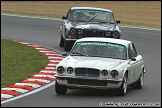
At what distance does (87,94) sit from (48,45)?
43.3 ft

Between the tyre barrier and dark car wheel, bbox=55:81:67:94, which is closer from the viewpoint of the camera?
dark car wheel, bbox=55:81:67:94

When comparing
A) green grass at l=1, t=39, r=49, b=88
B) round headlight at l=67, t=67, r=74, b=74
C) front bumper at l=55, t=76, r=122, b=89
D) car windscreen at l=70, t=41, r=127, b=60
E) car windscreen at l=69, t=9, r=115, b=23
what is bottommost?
green grass at l=1, t=39, r=49, b=88

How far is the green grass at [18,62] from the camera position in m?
17.4

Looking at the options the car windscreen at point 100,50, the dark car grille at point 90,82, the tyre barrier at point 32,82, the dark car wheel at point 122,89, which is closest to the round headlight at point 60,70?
the dark car grille at point 90,82

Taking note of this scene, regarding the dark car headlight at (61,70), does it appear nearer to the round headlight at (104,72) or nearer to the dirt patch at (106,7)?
the round headlight at (104,72)

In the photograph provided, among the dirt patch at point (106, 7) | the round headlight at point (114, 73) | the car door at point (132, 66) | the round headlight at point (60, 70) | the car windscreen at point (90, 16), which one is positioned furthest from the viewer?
the dirt patch at point (106, 7)

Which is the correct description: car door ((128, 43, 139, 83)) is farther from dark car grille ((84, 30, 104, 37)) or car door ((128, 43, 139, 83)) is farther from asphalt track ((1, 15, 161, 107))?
dark car grille ((84, 30, 104, 37))

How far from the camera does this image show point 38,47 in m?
26.5

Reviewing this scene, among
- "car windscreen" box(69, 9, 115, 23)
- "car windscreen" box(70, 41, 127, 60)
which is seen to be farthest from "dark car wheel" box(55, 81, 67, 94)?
"car windscreen" box(69, 9, 115, 23)

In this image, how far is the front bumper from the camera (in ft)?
46.6

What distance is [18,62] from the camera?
20.9 m

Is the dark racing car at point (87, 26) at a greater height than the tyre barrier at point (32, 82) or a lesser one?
greater

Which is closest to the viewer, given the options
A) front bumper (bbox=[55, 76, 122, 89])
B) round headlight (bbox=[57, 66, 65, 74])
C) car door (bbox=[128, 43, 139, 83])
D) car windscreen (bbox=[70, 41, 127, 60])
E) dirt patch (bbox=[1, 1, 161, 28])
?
front bumper (bbox=[55, 76, 122, 89])

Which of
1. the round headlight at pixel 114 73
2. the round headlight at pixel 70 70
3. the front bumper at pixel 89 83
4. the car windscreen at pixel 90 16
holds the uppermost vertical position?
the car windscreen at pixel 90 16
